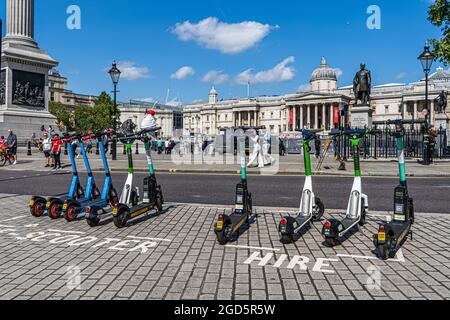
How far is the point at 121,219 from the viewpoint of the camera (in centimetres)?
670

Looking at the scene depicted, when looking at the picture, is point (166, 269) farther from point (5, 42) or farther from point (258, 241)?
point (5, 42)

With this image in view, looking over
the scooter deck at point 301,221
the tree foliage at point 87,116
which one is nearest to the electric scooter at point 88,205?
the scooter deck at point 301,221

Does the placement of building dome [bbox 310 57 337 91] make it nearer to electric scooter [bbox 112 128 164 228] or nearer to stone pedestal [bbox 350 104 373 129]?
stone pedestal [bbox 350 104 373 129]

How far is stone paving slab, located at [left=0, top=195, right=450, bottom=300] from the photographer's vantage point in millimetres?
3857

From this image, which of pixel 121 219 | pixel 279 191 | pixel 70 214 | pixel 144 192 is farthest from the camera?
pixel 279 191

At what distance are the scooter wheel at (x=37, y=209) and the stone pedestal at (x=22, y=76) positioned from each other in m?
22.2

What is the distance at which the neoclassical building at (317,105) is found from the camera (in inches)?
4101

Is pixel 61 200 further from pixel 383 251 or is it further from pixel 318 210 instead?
pixel 383 251

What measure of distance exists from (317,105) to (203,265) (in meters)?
116

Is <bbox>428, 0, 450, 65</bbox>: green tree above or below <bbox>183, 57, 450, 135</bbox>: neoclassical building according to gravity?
below

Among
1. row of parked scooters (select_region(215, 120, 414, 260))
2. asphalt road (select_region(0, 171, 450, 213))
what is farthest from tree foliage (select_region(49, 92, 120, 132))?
row of parked scooters (select_region(215, 120, 414, 260))

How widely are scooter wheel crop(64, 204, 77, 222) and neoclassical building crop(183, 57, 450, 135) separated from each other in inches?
3270

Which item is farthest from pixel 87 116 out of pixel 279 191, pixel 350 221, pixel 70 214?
pixel 350 221
